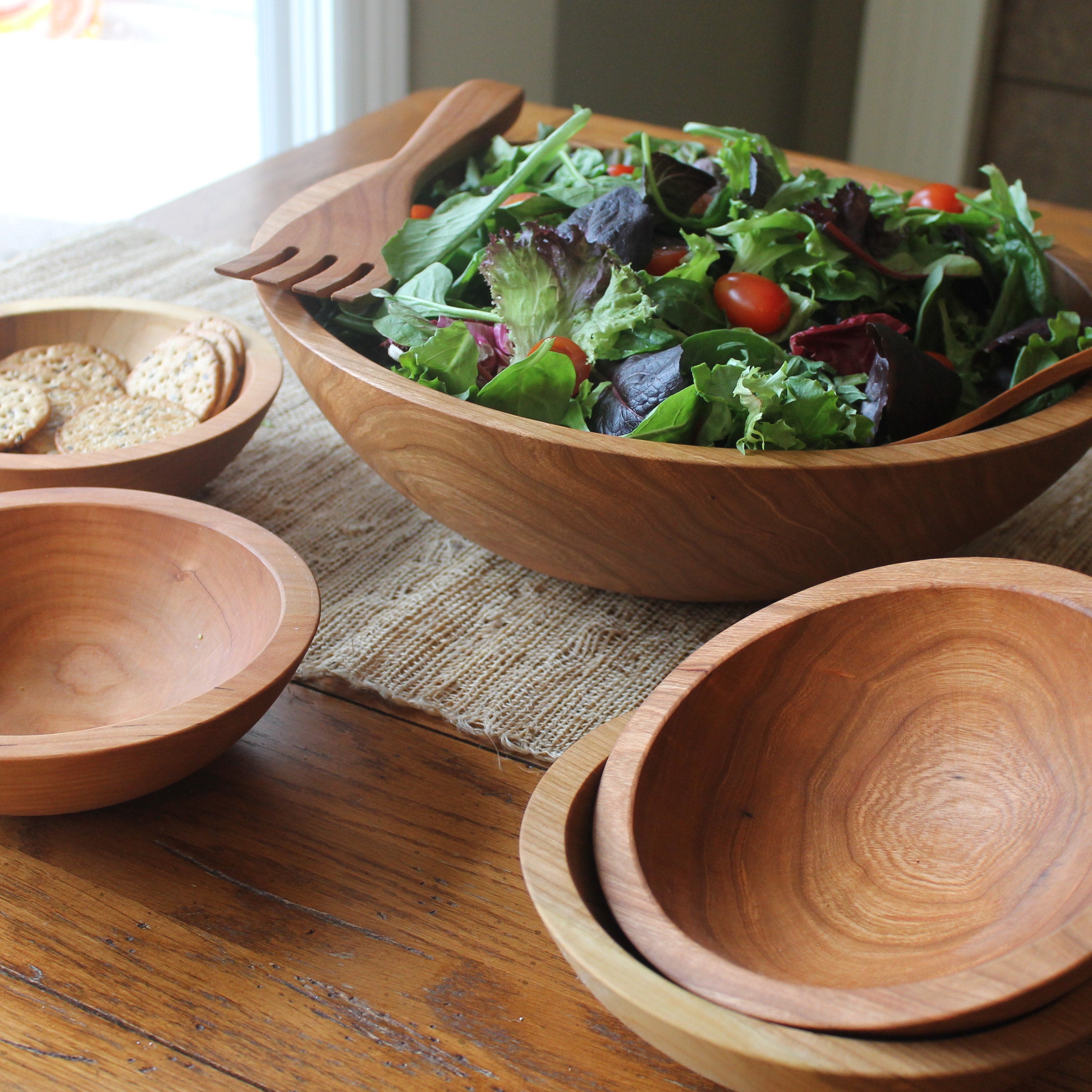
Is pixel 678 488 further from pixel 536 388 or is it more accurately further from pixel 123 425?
pixel 123 425

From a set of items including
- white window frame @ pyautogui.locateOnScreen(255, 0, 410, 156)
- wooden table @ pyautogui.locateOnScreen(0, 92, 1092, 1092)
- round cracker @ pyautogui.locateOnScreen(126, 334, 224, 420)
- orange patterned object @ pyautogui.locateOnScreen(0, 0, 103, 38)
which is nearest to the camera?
wooden table @ pyautogui.locateOnScreen(0, 92, 1092, 1092)

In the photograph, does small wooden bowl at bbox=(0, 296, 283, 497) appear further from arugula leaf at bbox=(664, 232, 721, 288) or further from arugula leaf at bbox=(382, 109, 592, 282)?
arugula leaf at bbox=(664, 232, 721, 288)

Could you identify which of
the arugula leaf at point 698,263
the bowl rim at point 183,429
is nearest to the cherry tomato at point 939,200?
the arugula leaf at point 698,263

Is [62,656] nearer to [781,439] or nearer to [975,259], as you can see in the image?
[781,439]

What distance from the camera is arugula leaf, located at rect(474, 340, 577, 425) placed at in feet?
2.17

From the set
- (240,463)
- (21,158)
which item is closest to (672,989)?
(240,463)

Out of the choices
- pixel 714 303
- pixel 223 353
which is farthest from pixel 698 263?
pixel 223 353

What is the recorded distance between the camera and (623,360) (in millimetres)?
724

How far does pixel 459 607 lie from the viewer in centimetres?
75

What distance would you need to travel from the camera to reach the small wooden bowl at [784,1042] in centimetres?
36

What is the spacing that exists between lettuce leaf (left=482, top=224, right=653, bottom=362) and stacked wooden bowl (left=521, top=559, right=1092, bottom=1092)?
0.28m

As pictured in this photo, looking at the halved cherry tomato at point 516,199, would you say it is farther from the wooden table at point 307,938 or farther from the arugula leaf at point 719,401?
the wooden table at point 307,938

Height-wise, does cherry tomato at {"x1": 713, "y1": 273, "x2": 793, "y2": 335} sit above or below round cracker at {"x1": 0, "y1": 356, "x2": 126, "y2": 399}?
above

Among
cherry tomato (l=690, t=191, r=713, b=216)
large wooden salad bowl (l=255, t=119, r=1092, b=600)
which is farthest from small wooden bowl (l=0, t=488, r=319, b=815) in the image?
cherry tomato (l=690, t=191, r=713, b=216)
